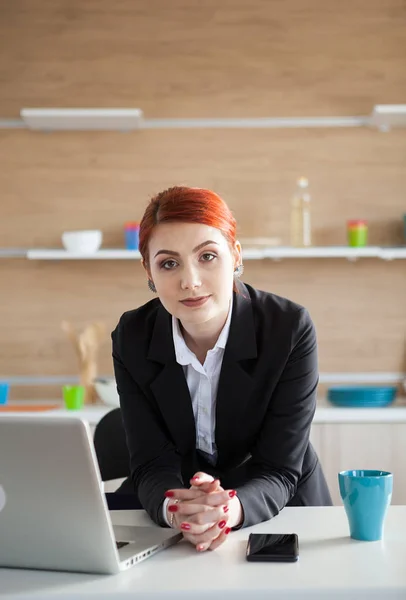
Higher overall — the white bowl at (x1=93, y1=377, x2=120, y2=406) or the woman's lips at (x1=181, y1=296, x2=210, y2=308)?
the woman's lips at (x1=181, y1=296, x2=210, y2=308)

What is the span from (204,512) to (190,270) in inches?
18.7

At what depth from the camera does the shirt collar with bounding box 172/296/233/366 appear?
1.62 m

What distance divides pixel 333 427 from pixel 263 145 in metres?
1.24

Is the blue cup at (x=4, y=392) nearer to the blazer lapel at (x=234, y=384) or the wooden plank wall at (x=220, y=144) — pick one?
the wooden plank wall at (x=220, y=144)

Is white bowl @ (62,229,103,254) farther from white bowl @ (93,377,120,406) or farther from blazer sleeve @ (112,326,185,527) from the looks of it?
blazer sleeve @ (112,326,185,527)

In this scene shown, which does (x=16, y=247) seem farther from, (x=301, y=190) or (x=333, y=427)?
(x=333, y=427)

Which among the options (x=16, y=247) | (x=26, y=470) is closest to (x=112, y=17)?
(x=16, y=247)

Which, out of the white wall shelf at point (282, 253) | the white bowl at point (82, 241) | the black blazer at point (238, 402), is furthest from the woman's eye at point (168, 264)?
the white bowl at point (82, 241)

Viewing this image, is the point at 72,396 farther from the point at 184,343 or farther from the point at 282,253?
the point at 184,343

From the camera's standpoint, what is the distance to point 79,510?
3.29 feet

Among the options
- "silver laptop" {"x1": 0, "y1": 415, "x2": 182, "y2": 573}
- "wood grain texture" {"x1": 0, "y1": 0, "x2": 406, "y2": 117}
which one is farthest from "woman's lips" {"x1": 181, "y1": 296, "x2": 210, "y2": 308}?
"wood grain texture" {"x1": 0, "y1": 0, "x2": 406, "y2": 117}

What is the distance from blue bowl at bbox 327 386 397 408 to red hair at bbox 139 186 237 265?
5.50 feet

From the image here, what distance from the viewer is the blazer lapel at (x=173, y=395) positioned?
1601 mm

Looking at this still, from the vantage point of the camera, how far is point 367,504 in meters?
1.17
